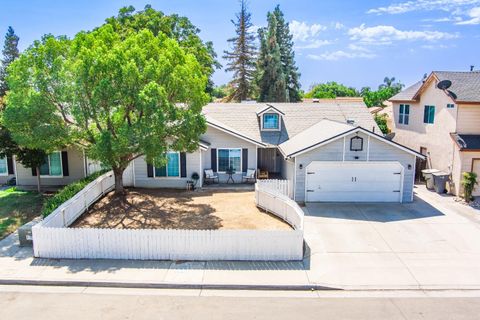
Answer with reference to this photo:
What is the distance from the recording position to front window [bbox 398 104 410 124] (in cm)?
2652

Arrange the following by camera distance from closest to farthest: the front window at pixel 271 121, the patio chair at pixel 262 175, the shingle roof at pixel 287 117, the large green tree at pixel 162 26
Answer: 1. the patio chair at pixel 262 175
2. the shingle roof at pixel 287 117
3. the front window at pixel 271 121
4. the large green tree at pixel 162 26

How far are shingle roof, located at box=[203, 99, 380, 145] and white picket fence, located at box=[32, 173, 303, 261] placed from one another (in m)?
11.9

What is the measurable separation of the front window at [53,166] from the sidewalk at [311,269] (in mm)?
8223

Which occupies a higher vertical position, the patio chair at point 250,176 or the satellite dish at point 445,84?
the satellite dish at point 445,84

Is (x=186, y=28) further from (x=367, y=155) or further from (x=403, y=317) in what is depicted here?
(x=403, y=317)

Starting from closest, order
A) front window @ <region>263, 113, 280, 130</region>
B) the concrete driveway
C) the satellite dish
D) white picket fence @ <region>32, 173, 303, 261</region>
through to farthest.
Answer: the concrete driveway
white picket fence @ <region>32, 173, 303, 261</region>
the satellite dish
front window @ <region>263, 113, 280, 130</region>

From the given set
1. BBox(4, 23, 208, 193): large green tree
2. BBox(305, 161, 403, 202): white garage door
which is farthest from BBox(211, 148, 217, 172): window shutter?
BBox(305, 161, 403, 202): white garage door

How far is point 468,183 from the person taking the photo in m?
18.7

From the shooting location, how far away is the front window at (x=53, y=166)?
72.5ft

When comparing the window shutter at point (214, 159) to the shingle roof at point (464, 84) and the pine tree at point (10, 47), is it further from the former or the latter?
the pine tree at point (10, 47)

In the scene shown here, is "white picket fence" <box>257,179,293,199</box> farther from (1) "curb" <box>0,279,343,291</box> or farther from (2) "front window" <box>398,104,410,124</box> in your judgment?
(2) "front window" <box>398,104,410,124</box>

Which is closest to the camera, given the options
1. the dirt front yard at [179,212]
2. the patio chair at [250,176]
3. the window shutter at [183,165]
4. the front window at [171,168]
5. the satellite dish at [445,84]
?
the dirt front yard at [179,212]

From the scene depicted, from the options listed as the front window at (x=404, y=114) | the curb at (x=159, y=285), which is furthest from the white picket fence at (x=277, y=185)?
the front window at (x=404, y=114)

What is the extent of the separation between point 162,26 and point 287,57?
19889 mm
